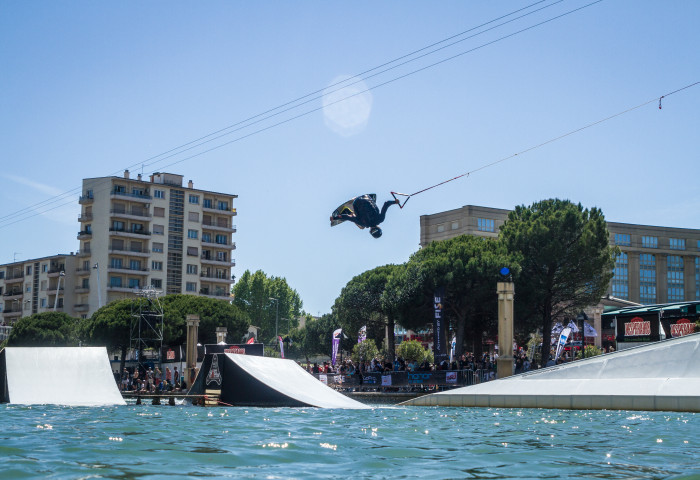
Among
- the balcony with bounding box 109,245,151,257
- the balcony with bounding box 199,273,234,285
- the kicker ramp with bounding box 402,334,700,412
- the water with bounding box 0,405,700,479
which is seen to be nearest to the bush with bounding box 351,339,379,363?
the balcony with bounding box 199,273,234,285

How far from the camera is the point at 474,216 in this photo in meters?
99.6

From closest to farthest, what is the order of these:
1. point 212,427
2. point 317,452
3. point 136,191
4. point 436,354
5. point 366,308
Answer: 1. point 317,452
2. point 212,427
3. point 436,354
4. point 366,308
5. point 136,191

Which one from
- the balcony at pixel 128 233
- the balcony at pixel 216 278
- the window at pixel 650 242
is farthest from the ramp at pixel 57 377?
the window at pixel 650 242

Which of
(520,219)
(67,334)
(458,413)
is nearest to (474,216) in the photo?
(520,219)

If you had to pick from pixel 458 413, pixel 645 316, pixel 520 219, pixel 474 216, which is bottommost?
pixel 458 413

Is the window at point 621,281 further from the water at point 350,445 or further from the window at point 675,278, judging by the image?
the water at point 350,445

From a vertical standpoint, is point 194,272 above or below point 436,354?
above

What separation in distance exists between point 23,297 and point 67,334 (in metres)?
29.1

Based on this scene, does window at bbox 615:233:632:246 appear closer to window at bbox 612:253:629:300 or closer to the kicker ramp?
window at bbox 612:253:629:300

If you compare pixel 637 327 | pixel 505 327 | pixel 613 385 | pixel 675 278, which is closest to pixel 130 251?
pixel 637 327

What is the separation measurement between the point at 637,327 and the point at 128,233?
213 feet

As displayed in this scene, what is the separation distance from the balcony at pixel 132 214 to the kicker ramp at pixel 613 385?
76224mm

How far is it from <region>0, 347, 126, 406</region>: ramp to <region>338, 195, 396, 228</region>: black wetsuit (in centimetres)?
946

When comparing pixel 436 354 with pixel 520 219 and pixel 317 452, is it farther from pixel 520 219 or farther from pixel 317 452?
pixel 317 452
